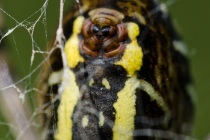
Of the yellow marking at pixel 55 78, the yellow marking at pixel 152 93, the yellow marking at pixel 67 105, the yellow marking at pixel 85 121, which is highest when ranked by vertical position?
the yellow marking at pixel 55 78

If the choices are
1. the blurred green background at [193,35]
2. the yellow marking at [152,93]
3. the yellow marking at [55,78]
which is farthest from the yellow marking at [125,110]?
the blurred green background at [193,35]

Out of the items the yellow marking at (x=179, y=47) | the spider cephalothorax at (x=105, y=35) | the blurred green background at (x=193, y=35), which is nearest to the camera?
the spider cephalothorax at (x=105, y=35)

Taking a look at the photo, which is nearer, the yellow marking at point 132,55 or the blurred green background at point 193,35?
the yellow marking at point 132,55

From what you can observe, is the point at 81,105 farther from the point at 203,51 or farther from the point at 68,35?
the point at 203,51

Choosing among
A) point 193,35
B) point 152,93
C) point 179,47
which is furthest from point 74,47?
point 193,35

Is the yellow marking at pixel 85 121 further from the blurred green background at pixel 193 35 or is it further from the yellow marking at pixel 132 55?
the blurred green background at pixel 193 35

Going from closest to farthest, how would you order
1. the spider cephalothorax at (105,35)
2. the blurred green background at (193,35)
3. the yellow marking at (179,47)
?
1. the spider cephalothorax at (105,35)
2. the yellow marking at (179,47)
3. the blurred green background at (193,35)

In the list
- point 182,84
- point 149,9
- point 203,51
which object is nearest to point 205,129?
A: point 203,51

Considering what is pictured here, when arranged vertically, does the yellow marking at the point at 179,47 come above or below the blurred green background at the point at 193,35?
below
